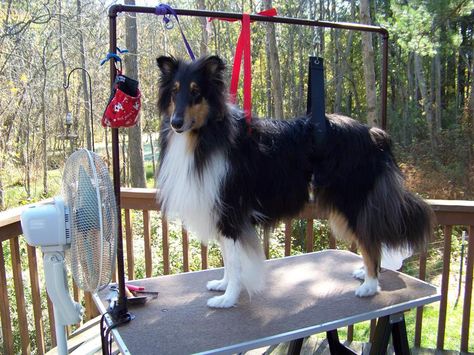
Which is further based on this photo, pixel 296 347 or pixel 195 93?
pixel 296 347

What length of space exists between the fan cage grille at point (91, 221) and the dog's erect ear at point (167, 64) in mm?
583

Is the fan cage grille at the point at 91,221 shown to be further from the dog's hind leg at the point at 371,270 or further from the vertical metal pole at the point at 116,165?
the dog's hind leg at the point at 371,270

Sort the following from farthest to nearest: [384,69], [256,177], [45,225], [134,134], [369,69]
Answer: [134,134]
[369,69]
[384,69]
[256,177]
[45,225]

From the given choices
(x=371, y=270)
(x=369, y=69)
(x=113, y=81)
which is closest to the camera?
(x=113, y=81)

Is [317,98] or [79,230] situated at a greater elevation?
[317,98]

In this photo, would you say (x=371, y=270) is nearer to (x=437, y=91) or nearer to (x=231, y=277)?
(x=231, y=277)

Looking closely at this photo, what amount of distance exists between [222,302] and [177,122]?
2.79 ft

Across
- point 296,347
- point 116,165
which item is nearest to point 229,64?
point 296,347

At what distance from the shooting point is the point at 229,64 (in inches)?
384

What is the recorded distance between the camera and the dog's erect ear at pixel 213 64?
1.80 metres

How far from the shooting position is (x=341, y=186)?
6.79 feet

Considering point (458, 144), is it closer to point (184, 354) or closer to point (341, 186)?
point (341, 186)

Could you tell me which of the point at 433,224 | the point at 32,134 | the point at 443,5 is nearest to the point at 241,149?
the point at 433,224

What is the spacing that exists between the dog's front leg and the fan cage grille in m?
0.59
